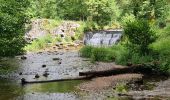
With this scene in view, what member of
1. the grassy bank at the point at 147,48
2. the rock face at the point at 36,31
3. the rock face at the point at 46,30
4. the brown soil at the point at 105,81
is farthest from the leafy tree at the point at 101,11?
the brown soil at the point at 105,81

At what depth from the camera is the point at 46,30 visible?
72.1m

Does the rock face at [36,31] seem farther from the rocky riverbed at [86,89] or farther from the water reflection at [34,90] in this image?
the water reflection at [34,90]

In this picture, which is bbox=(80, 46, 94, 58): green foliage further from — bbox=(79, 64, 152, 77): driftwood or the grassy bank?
bbox=(79, 64, 152, 77): driftwood

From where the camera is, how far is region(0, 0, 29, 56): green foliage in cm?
2849

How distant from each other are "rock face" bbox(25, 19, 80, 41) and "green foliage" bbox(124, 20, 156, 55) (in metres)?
36.8

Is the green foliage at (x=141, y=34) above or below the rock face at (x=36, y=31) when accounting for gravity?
above

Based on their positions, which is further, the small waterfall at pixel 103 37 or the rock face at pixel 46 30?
the rock face at pixel 46 30

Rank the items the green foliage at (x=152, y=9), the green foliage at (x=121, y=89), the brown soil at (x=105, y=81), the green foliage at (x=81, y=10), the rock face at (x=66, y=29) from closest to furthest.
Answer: the green foliage at (x=121, y=89), the brown soil at (x=105, y=81), the green foliage at (x=152, y=9), the rock face at (x=66, y=29), the green foliage at (x=81, y=10)

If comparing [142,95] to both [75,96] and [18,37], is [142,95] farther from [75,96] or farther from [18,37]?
[18,37]

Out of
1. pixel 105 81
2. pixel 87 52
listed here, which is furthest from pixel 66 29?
pixel 105 81

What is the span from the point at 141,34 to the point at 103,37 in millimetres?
30359

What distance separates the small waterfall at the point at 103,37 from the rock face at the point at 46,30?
3.81 m

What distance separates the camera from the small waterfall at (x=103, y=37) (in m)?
62.4

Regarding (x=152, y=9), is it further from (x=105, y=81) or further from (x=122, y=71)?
(x=105, y=81)
